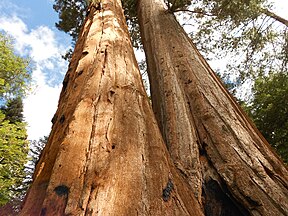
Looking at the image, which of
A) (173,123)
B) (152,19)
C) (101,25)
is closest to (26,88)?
(152,19)

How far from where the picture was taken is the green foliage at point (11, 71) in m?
9.12

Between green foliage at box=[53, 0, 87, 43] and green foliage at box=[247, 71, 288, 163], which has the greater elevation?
green foliage at box=[53, 0, 87, 43]

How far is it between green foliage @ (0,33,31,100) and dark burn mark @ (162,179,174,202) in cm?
867

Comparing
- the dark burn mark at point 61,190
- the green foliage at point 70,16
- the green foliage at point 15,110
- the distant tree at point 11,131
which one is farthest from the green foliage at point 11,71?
the green foliage at point 15,110

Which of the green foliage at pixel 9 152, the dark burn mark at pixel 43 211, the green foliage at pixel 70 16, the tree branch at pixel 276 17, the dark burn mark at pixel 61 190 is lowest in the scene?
the dark burn mark at pixel 43 211

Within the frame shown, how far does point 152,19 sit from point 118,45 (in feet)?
7.12

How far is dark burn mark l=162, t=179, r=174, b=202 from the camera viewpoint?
4.75 feet

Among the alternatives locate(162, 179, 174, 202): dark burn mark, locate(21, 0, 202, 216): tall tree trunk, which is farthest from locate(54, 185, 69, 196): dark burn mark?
locate(162, 179, 174, 202): dark burn mark

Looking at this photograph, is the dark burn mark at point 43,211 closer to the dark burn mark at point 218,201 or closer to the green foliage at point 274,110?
the dark burn mark at point 218,201

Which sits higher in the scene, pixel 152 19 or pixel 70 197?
pixel 152 19

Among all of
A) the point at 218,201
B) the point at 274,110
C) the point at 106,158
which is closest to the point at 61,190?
the point at 106,158

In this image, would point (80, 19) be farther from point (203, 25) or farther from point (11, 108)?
point (11, 108)

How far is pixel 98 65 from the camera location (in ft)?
7.70

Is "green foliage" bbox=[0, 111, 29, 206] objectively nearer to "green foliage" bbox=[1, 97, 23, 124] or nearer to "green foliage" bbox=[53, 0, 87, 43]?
"green foliage" bbox=[53, 0, 87, 43]
